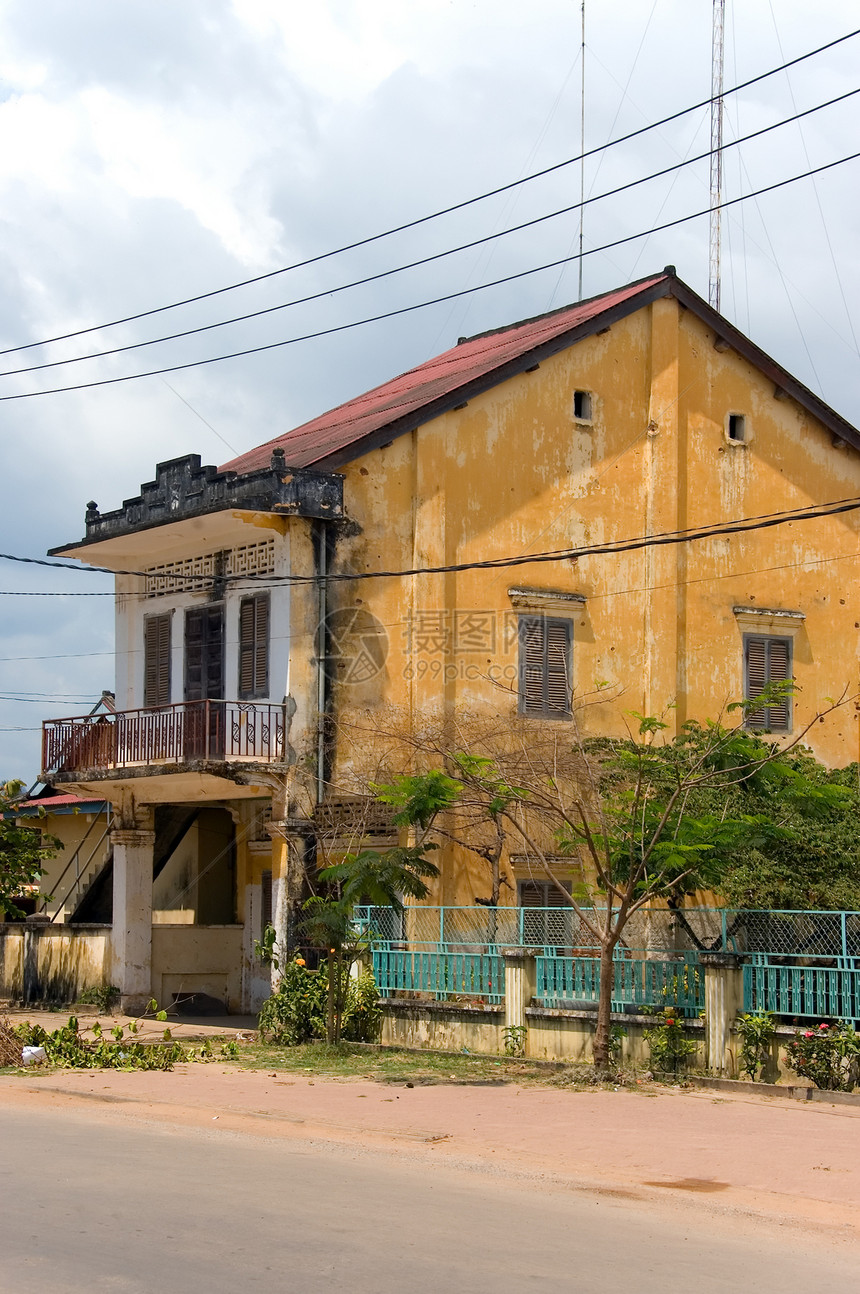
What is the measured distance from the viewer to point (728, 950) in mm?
16406

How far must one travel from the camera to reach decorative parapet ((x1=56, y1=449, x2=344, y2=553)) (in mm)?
22188

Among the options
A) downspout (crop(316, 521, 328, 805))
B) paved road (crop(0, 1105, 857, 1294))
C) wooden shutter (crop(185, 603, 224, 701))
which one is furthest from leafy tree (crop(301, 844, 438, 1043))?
paved road (crop(0, 1105, 857, 1294))

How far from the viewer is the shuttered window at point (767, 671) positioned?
25.8 metres

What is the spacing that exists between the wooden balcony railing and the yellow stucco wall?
1149mm

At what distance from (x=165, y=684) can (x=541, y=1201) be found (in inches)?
659

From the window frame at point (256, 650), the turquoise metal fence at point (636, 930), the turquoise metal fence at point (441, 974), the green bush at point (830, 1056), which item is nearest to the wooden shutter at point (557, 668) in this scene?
the turquoise metal fence at point (636, 930)

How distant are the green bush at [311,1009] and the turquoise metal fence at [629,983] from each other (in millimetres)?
2787

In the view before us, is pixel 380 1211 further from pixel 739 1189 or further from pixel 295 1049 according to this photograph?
pixel 295 1049

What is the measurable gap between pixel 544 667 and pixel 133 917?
7.78m

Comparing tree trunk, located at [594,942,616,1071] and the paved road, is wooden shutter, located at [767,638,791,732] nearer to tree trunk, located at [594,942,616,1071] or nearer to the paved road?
tree trunk, located at [594,942,616,1071]

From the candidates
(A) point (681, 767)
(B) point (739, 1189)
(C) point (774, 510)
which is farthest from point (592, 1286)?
(C) point (774, 510)

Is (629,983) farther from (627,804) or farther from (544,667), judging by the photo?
(544,667)

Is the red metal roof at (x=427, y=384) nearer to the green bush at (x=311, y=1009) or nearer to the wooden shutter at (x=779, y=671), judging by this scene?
the wooden shutter at (x=779, y=671)

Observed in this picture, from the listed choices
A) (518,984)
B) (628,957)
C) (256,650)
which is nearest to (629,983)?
(628,957)
